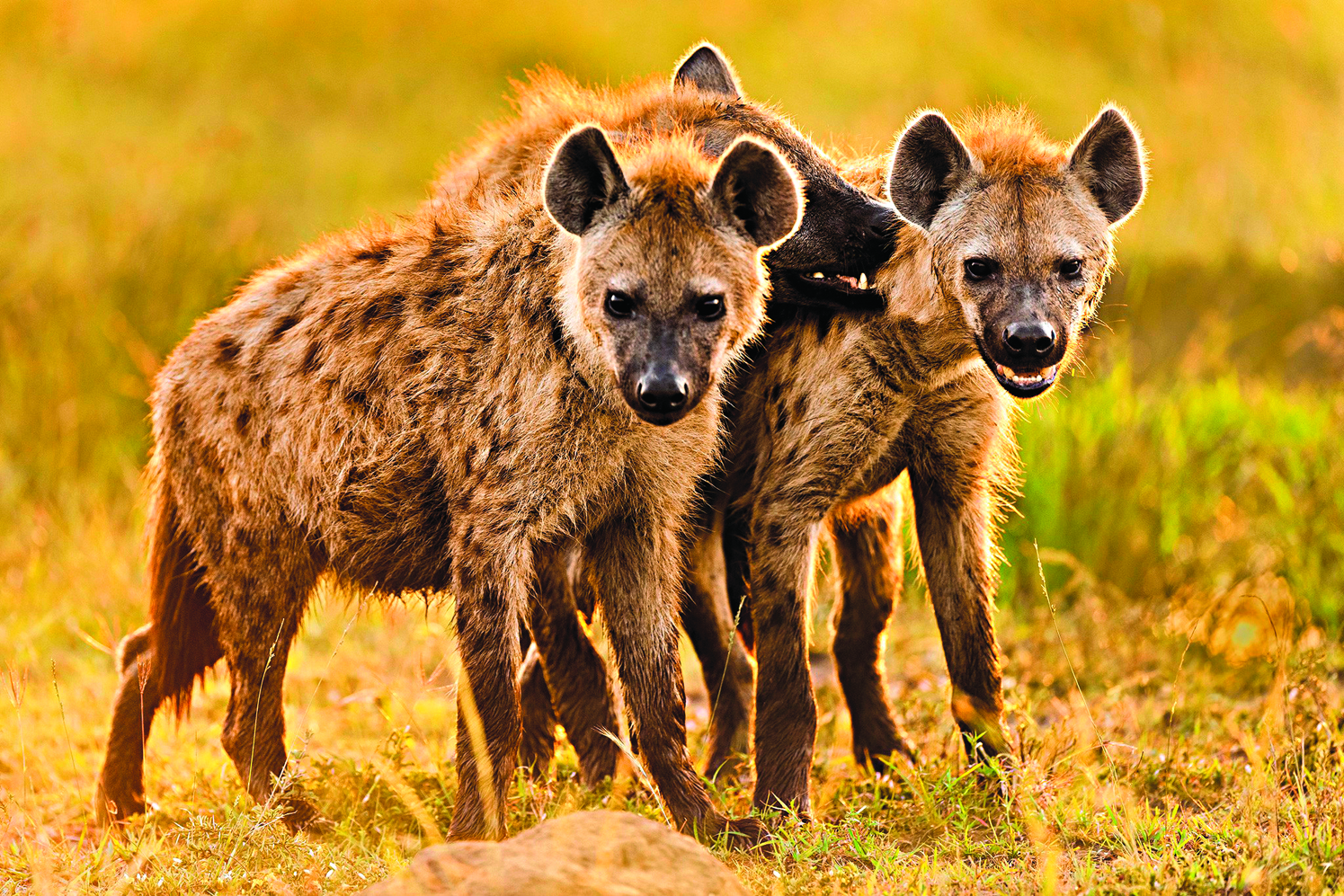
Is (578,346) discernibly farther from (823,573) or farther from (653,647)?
(823,573)

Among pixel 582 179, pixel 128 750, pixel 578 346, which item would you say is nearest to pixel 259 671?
pixel 128 750

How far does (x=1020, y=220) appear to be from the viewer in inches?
146

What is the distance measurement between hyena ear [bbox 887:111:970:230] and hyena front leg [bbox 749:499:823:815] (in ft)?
2.67

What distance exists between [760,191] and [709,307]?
0.33 meters

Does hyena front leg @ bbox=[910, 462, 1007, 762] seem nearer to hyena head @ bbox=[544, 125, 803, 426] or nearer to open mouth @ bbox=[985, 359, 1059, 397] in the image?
open mouth @ bbox=[985, 359, 1059, 397]

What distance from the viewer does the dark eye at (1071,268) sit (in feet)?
12.1

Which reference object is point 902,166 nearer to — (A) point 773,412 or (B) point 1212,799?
(A) point 773,412

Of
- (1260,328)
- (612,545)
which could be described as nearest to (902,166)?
(612,545)

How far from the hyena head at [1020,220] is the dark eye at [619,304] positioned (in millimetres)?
880

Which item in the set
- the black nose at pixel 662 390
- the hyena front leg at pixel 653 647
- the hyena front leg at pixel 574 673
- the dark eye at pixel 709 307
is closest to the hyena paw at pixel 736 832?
the hyena front leg at pixel 653 647

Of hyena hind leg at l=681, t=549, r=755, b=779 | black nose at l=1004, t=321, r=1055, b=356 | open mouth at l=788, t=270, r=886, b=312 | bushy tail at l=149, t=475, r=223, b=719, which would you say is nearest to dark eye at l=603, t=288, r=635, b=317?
open mouth at l=788, t=270, r=886, b=312

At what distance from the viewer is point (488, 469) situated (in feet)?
11.4

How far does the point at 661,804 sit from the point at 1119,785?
3.76 ft

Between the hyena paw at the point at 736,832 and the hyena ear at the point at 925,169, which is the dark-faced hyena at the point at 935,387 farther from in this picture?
the hyena paw at the point at 736,832
